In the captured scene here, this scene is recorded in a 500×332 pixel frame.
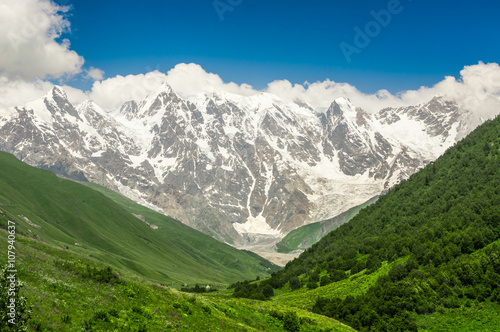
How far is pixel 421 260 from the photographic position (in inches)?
3376

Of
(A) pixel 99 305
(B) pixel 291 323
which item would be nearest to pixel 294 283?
(B) pixel 291 323

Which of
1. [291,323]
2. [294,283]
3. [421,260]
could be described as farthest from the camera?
[294,283]

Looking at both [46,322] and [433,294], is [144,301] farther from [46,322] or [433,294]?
[433,294]

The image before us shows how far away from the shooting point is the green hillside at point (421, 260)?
6175cm

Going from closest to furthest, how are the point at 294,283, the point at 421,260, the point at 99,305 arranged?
the point at 99,305 → the point at 421,260 → the point at 294,283

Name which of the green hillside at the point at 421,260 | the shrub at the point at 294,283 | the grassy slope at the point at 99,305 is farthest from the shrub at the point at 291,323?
the shrub at the point at 294,283

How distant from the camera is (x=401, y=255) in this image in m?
97.5

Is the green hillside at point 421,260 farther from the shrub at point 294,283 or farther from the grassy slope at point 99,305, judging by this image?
the grassy slope at point 99,305

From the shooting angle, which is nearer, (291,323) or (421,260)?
(291,323)

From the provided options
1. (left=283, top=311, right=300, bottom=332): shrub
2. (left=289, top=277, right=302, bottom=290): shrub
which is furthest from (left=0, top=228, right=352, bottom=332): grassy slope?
(left=289, top=277, right=302, bottom=290): shrub

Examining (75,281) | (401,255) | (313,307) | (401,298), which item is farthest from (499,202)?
(75,281)

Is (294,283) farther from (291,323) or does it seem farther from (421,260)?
(291,323)

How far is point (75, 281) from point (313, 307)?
57646mm

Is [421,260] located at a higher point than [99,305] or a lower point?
higher
